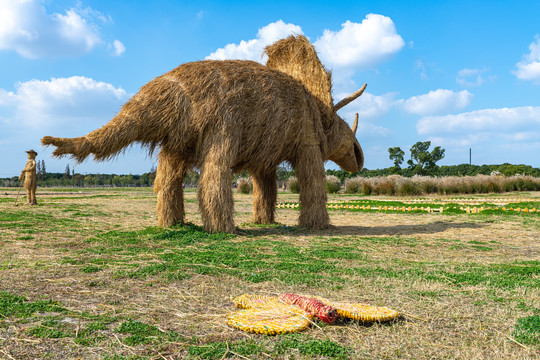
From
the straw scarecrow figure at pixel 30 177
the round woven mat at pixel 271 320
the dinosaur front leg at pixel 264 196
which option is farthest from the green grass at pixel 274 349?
the straw scarecrow figure at pixel 30 177

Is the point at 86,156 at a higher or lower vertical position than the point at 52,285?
higher

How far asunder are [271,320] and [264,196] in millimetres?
7394

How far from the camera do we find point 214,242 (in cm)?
703

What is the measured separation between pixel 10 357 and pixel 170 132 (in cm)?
547

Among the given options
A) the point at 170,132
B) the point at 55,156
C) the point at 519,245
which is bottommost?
the point at 519,245

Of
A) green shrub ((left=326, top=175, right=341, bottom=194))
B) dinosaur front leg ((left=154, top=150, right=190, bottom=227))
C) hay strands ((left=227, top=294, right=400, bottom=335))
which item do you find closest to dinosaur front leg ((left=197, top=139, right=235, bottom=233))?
dinosaur front leg ((left=154, top=150, right=190, bottom=227))

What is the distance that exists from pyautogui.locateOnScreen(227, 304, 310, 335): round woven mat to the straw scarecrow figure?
55.9ft

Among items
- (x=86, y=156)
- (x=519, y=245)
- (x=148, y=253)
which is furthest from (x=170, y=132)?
(x=519, y=245)

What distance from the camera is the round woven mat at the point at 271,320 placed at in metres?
2.92

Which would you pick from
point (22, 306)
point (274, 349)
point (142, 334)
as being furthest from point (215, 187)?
point (274, 349)

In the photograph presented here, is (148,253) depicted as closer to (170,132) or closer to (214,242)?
(214,242)

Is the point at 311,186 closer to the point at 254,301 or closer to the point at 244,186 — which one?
the point at 254,301

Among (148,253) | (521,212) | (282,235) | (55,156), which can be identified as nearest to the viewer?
(148,253)

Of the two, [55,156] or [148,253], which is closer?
[148,253]
